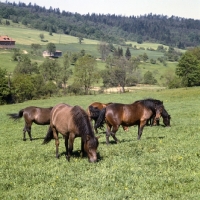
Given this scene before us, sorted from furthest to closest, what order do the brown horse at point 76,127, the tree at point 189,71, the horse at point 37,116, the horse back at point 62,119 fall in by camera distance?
the tree at point 189,71 < the horse at point 37,116 < the horse back at point 62,119 < the brown horse at point 76,127

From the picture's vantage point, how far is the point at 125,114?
1535 centimetres

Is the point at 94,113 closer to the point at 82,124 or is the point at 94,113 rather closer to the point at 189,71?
the point at 82,124

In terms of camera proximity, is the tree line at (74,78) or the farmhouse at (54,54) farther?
the farmhouse at (54,54)

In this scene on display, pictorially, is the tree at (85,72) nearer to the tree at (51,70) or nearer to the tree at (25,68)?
the tree at (51,70)

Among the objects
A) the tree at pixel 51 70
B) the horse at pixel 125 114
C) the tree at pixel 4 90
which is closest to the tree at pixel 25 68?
the tree at pixel 51 70

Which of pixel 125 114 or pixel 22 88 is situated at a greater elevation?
pixel 125 114

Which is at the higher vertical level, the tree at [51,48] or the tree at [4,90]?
the tree at [51,48]

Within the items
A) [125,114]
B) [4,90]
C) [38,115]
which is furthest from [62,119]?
[4,90]

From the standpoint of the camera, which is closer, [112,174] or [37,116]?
[112,174]

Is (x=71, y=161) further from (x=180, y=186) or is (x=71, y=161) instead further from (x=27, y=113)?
(x=27, y=113)

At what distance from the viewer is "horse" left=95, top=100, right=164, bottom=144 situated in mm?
15273

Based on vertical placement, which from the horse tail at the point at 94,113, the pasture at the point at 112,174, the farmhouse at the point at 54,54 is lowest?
the farmhouse at the point at 54,54

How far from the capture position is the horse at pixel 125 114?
15.3 metres

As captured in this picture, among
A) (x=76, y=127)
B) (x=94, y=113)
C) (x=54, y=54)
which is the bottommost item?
(x=54, y=54)
